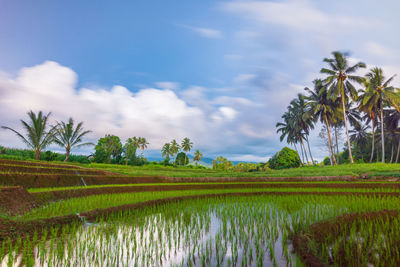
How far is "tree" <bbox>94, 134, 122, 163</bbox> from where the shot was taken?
38409 mm

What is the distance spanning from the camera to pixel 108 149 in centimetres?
4478

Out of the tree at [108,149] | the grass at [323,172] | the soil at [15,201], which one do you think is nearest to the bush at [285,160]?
the grass at [323,172]

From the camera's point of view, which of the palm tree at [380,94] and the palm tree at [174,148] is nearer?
the palm tree at [380,94]

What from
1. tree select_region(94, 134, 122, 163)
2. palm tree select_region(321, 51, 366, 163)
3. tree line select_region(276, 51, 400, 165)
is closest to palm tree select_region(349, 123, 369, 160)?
tree line select_region(276, 51, 400, 165)

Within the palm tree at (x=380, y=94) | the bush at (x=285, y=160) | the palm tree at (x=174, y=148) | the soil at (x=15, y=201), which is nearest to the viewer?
the soil at (x=15, y=201)

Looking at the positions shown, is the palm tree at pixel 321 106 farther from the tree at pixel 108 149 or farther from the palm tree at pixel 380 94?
A: the tree at pixel 108 149

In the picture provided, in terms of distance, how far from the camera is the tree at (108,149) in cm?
3841

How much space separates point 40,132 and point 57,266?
80.6 ft

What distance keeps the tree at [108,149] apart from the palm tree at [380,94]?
41.9 meters

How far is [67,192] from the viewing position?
8758 millimetres

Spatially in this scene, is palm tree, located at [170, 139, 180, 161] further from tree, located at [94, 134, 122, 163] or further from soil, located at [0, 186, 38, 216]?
soil, located at [0, 186, 38, 216]

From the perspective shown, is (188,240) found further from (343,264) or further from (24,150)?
(24,150)

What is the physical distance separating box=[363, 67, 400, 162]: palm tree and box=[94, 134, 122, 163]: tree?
41.9m

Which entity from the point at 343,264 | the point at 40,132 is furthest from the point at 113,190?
the point at 40,132
